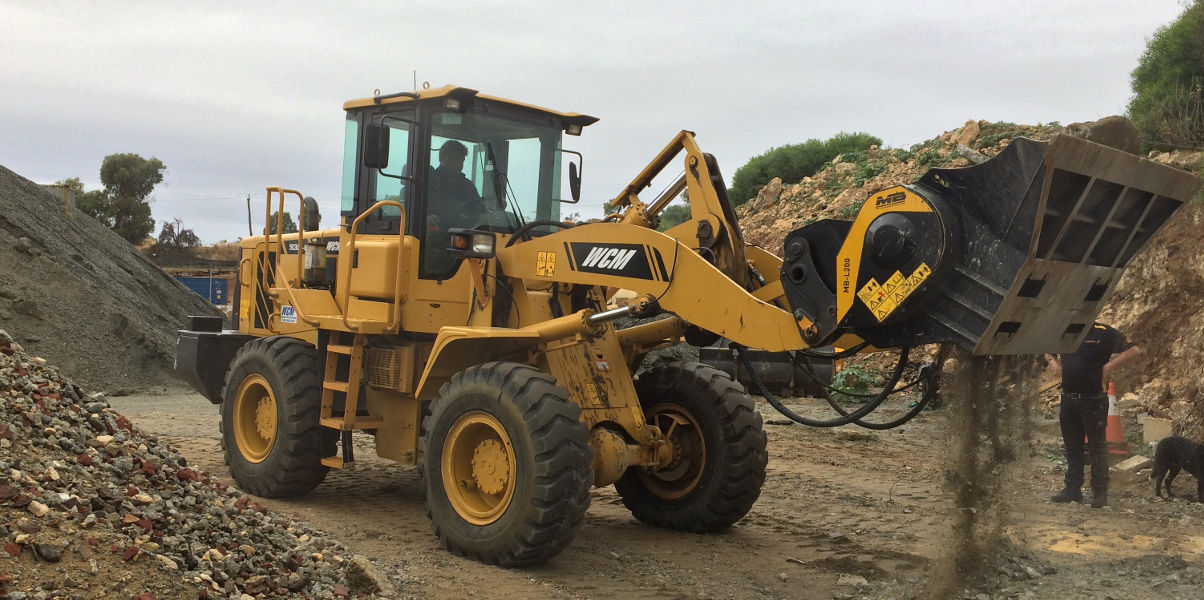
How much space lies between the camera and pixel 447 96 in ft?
24.6

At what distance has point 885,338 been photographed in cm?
535

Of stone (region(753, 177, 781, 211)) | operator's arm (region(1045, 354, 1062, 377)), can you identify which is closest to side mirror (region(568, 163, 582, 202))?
operator's arm (region(1045, 354, 1062, 377))

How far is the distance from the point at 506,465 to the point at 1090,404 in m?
5.11

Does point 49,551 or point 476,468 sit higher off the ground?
point 476,468

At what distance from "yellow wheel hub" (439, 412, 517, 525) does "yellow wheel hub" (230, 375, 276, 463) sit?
245 cm

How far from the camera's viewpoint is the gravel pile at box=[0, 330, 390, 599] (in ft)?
15.1

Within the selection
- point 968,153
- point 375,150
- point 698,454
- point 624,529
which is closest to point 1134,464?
point 698,454

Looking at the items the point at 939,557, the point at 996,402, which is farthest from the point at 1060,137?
the point at 939,557

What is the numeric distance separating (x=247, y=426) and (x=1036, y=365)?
615 cm

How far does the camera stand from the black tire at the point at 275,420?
7.96 meters

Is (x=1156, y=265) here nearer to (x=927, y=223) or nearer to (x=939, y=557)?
(x=939, y=557)

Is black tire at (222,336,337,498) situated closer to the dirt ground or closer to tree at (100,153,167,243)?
the dirt ground

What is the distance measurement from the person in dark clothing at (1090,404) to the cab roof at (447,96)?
4.48 metres

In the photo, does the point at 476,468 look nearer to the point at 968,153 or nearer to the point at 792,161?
the point at 968,153
